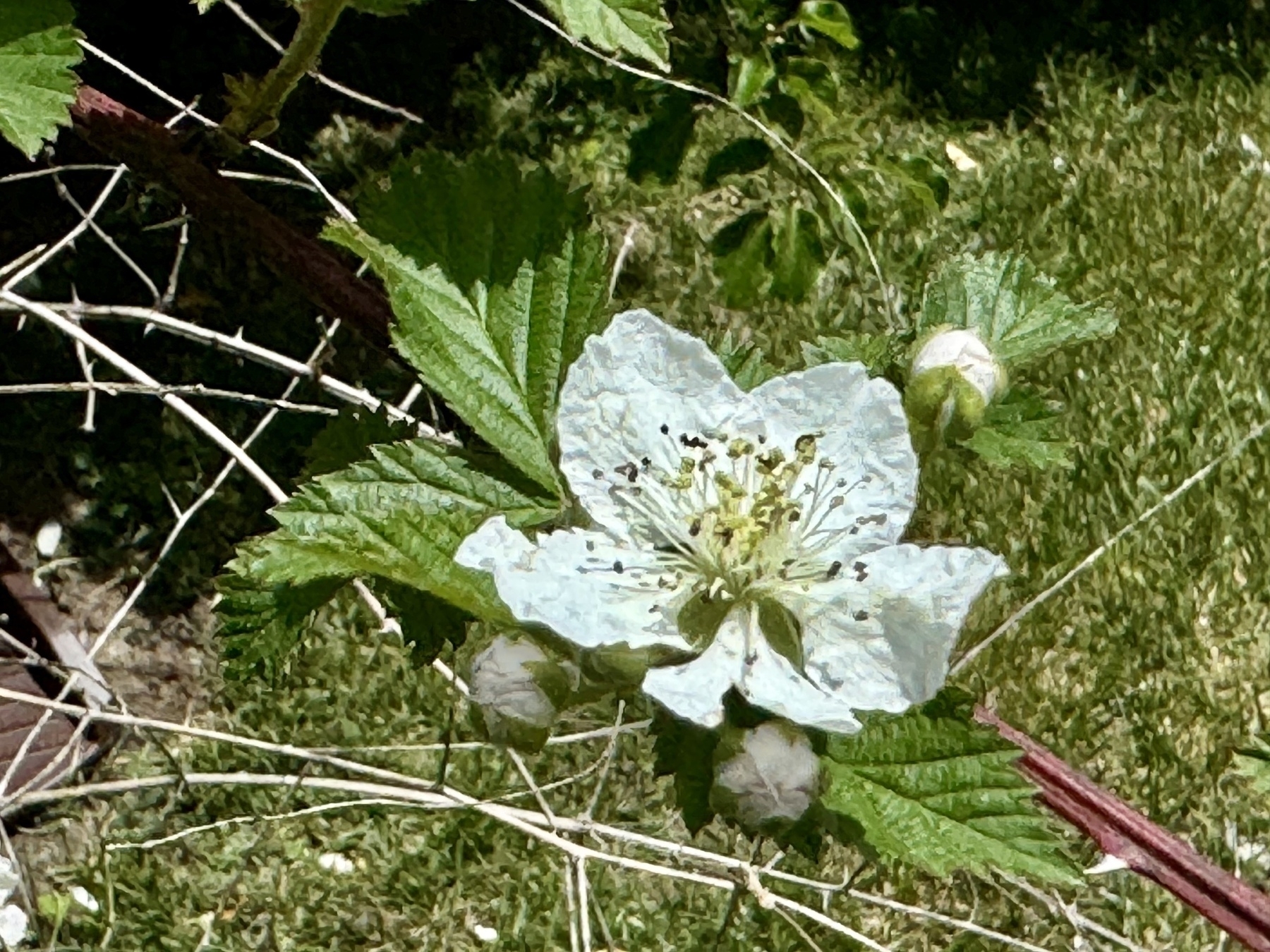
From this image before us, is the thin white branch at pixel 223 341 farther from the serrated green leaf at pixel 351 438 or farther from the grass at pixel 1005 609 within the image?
the grass at pixel 1005 609

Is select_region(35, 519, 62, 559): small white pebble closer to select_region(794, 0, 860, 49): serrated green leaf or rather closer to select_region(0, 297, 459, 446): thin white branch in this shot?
select_region(0, 297, 459, 446): thin white branch

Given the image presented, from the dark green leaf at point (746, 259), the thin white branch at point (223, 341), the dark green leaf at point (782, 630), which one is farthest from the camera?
the dark green leaf at point (746, 259)

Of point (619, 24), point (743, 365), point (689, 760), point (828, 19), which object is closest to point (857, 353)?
point (743, 365)

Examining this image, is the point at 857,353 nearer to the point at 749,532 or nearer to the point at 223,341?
the point at 749,532

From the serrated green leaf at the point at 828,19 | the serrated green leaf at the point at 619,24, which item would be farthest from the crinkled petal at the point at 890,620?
the serrated green leaf at the point at 828,19

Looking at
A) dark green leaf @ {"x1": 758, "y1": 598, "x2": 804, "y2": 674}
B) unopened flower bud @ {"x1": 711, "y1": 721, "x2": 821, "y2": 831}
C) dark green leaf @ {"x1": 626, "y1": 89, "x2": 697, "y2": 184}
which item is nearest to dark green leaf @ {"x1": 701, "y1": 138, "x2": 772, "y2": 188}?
dark green leaf @ {"x1": 626, "y1": 89, "x2": 697, "y2": 184}

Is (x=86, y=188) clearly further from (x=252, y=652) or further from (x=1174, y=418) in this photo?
(x=1174, y=418)

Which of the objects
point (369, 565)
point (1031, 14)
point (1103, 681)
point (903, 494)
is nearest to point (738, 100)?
point (903, 494)
